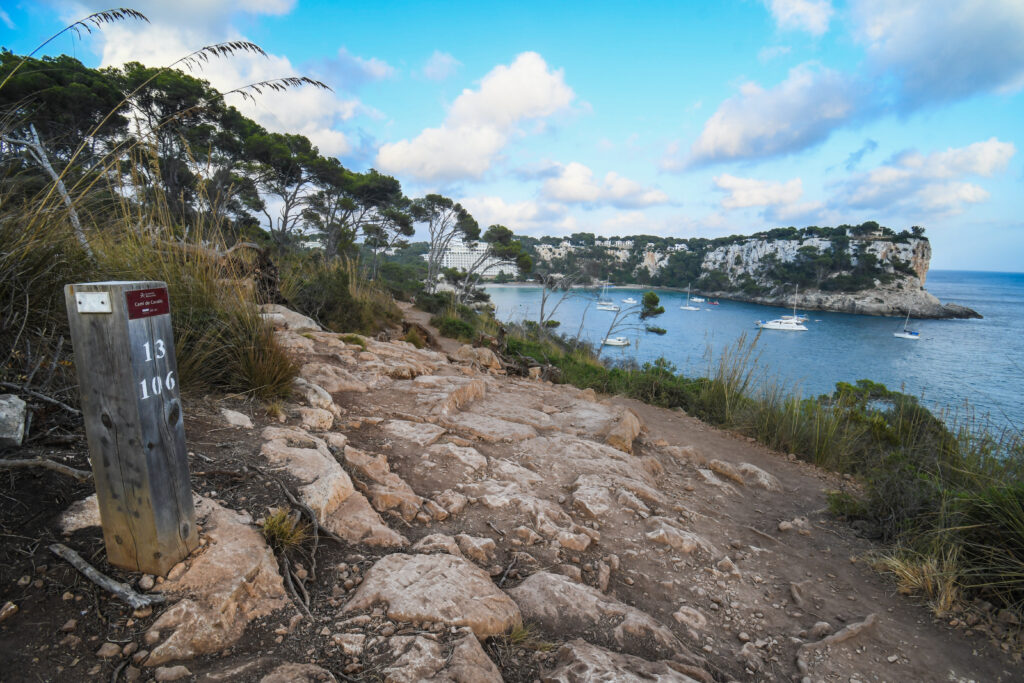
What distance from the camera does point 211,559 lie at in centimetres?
165

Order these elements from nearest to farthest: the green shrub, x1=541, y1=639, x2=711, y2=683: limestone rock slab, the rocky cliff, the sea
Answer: x1=541, y1=639, x2=711, y2=683: limestone rock slab → the green shrub → the sea → the rocky cliff

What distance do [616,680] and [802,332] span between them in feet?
158

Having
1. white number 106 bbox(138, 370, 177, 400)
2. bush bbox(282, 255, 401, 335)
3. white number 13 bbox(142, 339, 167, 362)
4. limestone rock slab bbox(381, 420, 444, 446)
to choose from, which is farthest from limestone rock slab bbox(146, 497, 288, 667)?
bush bbox(282, 255, 401, 335)

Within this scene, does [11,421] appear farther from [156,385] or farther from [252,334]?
[252,334]

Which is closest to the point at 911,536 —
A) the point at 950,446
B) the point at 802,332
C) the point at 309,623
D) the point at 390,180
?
the point at 950,446

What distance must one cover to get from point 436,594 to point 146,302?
4.69ft

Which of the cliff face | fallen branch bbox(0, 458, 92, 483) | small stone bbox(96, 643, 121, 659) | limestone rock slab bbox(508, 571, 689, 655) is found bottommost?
limestone rock slab bbox(508, 571, 689, 655)

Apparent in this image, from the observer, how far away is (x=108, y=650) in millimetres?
1329

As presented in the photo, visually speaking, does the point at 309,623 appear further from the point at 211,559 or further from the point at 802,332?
the point at 802,332

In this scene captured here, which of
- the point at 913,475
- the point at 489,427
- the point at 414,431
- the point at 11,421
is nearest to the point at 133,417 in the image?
the point at 11,421

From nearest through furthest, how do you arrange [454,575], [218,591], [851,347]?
[218,591] < [454,575] < [851,347]

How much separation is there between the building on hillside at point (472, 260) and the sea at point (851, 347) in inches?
102

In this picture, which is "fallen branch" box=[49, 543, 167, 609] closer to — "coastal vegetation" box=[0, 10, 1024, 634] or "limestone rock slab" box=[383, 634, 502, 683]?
"coastal vegetation" box=[0, 10, 1024, 634]

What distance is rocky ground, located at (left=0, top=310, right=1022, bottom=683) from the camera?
1.44m
